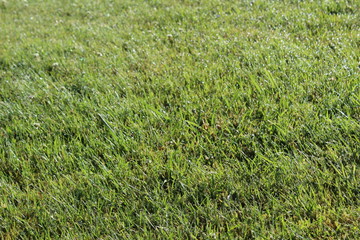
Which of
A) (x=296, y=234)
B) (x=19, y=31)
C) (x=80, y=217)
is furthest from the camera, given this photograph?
(x=19, y=31)

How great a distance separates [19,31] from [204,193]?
5966 mm

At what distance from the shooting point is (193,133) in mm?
3189

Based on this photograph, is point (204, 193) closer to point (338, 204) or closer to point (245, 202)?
point (245, 202)

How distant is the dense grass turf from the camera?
241cm

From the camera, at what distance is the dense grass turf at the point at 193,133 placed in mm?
2412

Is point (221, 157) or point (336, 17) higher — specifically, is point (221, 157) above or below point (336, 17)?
below

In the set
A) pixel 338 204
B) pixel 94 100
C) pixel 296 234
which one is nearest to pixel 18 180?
pixel 94 100

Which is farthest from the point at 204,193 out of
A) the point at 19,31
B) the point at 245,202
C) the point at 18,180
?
the point at 19,31

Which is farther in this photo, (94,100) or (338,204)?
(94,100)

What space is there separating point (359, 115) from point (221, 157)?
45.6 inches

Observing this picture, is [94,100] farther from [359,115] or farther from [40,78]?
[359,115]

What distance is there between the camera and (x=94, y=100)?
389 cm

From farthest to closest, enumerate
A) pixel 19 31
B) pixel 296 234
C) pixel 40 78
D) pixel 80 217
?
pixel 19 31 → pixel 40 78 → pixel 80 217 → pixel 296 234

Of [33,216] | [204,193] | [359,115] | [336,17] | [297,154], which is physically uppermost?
[336,17]
